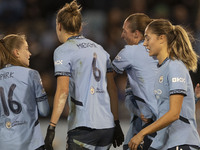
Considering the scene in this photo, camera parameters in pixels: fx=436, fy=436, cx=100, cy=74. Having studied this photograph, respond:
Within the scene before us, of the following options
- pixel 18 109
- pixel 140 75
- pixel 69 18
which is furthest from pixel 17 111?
pixel 140 75

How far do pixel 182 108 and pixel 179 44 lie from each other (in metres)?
0.43

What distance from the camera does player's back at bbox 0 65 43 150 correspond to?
3.39 m

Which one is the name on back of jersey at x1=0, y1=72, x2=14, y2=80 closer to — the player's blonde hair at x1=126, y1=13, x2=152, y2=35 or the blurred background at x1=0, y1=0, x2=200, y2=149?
the player's blonde hair at x1=126, y1=13, x2=152, y2=35

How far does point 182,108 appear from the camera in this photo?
2832 millimetres

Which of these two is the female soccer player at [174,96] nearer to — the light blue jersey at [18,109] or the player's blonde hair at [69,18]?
the player's blonde hair at [69,18]

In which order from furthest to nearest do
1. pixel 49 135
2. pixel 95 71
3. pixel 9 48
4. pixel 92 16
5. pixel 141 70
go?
pixel 92 16 → pixel 141 70 → pixel 9 48 → pixel 95 71 → pixel 49 135

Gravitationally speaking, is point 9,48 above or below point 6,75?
above

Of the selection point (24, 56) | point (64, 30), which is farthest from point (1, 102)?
point (64, 30)

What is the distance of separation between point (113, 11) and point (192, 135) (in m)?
6.34

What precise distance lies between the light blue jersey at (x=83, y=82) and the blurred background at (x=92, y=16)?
192 inches

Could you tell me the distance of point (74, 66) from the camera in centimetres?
329

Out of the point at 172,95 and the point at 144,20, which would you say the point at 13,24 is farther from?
the point at 172,95

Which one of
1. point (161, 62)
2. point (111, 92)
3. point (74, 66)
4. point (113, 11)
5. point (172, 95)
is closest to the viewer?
point (172, 95)

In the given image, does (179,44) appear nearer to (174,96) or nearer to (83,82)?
(174,96)
